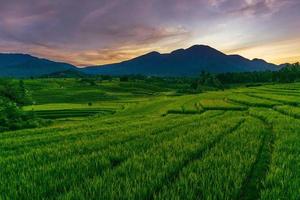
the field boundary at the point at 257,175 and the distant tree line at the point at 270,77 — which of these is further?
the distant tree line at the point at 270,77

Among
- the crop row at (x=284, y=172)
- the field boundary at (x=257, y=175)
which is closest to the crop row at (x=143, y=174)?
the field boundary at (x=257, y=175)

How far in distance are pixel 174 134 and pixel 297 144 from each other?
20.2 ft

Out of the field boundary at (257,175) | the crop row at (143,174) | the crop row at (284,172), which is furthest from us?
the field boundary at (257,175)

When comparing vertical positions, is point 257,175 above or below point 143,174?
below

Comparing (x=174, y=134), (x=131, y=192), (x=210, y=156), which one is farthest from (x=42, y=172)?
(x=174, y=134)

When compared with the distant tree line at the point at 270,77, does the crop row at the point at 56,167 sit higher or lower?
higher

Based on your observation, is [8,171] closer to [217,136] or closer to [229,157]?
[229,157]

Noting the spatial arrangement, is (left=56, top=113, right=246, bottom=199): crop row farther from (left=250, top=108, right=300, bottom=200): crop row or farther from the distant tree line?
the distant tree line

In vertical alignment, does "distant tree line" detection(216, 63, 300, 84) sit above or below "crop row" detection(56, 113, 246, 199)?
below

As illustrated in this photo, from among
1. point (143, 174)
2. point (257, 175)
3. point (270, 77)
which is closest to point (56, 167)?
point (143, 174)

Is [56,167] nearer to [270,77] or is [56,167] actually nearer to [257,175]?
[257,175]

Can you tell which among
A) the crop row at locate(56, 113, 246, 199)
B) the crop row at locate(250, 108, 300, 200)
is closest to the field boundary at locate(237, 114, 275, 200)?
the crop row at locate(250, 108, 300, 200)

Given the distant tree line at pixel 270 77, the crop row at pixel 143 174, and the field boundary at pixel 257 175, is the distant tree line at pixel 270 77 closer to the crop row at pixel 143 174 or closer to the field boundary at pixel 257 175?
the field boundary at pixel 257 175

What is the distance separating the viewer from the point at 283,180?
26.5ft
